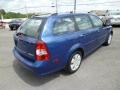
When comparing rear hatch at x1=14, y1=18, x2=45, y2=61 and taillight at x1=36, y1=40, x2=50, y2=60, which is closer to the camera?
taillight at x1=36, y1=40, x2=50, y2=60

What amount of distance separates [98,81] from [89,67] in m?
0.91

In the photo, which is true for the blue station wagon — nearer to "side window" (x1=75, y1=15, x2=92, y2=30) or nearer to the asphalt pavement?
"side window" (x1=75, y1=15, x2=92, y2=30)

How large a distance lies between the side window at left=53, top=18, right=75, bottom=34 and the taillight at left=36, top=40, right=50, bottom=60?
1.58ft

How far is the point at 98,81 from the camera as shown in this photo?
391 cm

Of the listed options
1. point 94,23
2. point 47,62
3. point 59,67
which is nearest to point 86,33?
point 94,23

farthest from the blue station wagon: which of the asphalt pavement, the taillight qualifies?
the asphalt pavement

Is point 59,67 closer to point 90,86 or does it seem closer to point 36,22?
point 90,86

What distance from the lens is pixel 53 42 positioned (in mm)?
3586

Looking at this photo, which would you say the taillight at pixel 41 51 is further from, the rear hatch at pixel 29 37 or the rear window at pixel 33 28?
the rear window at pixel 33 28

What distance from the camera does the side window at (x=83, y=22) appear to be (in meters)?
4.55

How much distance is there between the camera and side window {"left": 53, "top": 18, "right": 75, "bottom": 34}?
382cm

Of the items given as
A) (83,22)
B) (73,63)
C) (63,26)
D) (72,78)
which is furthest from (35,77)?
(83,22)

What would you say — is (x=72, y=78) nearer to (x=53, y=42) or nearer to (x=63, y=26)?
(x=53, y=42)

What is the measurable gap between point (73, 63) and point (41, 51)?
127cm
